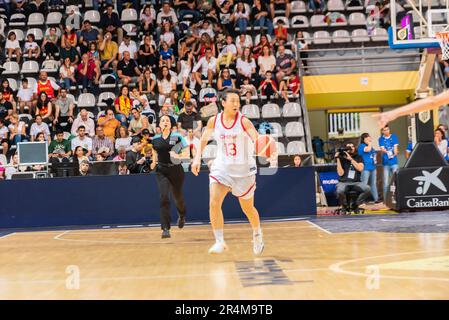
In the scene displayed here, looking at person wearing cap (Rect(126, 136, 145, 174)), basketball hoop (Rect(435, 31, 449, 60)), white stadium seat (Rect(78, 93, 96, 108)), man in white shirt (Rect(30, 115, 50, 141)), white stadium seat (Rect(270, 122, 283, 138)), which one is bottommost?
person wearing cap (Rect(126, 136, 145, 174))

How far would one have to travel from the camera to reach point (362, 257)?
9.85 m

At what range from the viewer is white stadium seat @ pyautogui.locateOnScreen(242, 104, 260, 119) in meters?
21.4

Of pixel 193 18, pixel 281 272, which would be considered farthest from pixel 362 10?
pixel 281 272

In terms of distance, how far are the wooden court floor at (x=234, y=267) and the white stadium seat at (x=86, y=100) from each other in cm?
836

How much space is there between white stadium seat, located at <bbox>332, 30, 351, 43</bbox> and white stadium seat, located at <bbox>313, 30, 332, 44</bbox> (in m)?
0.19

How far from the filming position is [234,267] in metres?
9.30

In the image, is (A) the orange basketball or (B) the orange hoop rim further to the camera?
(A) the orange basketball

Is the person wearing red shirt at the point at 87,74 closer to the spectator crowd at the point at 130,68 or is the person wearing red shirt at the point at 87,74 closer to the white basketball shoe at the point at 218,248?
the spectator crowd at the point at 130,68

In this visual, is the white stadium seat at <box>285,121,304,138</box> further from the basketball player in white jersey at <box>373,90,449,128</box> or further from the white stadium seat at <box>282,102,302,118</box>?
the basketball player in white jersey at <box>373,90,449,128</box>

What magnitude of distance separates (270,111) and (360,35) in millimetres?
4805

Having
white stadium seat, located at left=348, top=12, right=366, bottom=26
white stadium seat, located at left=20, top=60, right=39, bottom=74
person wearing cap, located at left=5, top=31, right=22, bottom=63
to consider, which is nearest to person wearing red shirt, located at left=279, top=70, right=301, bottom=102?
white stadium seat, located at left=348, top=12, right=366, bottom=26

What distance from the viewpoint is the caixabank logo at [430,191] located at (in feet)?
58.8

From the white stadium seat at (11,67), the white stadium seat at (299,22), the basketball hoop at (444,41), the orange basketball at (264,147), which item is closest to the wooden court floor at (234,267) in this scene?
the orange basketball at (264,147)

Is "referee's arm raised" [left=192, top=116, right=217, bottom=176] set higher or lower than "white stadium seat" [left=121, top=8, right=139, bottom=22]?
lower
